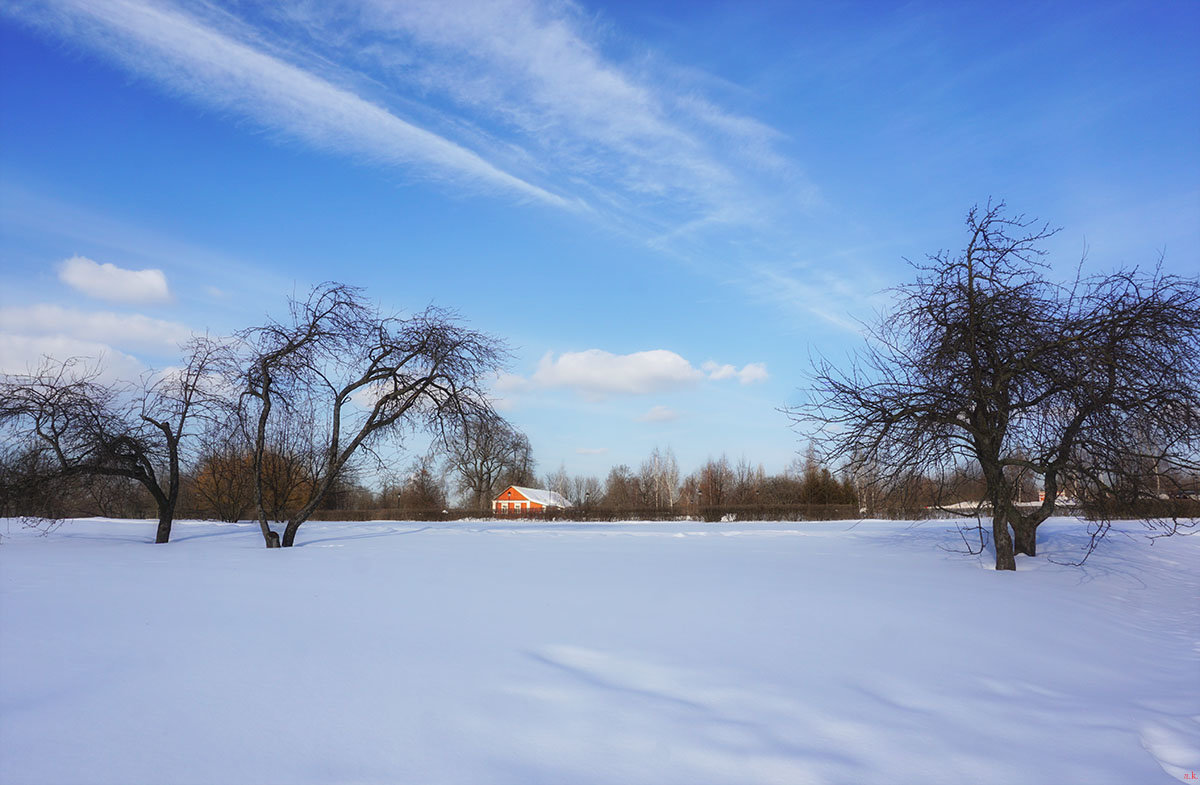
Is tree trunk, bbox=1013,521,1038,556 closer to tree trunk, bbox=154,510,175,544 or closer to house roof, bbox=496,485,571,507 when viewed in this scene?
tree trunk, bbox=154,510,175,544

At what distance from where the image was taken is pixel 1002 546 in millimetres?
11570

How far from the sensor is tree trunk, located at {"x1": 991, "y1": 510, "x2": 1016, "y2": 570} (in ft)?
37.4

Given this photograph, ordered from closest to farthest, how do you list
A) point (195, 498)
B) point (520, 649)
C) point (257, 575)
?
point (520, 649) < point (257, 575) < point (195, 498)

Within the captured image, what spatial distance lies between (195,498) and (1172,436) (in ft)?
117

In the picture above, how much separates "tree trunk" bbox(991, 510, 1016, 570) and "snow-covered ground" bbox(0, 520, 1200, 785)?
1.65 m

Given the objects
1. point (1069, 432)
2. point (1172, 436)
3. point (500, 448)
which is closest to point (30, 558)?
point (500, 448)

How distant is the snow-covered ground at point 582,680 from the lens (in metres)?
3.49

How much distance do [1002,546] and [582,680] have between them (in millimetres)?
9880

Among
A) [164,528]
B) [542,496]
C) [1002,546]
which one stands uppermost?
[542,496]

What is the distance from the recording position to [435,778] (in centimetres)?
325

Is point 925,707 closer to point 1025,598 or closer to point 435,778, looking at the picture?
point 435,778

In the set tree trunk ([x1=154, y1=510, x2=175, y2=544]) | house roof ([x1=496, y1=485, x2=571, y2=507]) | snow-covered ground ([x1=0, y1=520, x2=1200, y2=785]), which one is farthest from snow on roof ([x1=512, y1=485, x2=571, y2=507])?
snow-covered ground ([x1=0, y1=520, x2=1200, y2=785])

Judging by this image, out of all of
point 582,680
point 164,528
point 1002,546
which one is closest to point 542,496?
point 164,528

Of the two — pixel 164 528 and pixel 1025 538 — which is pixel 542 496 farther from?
pixel 1025 538
